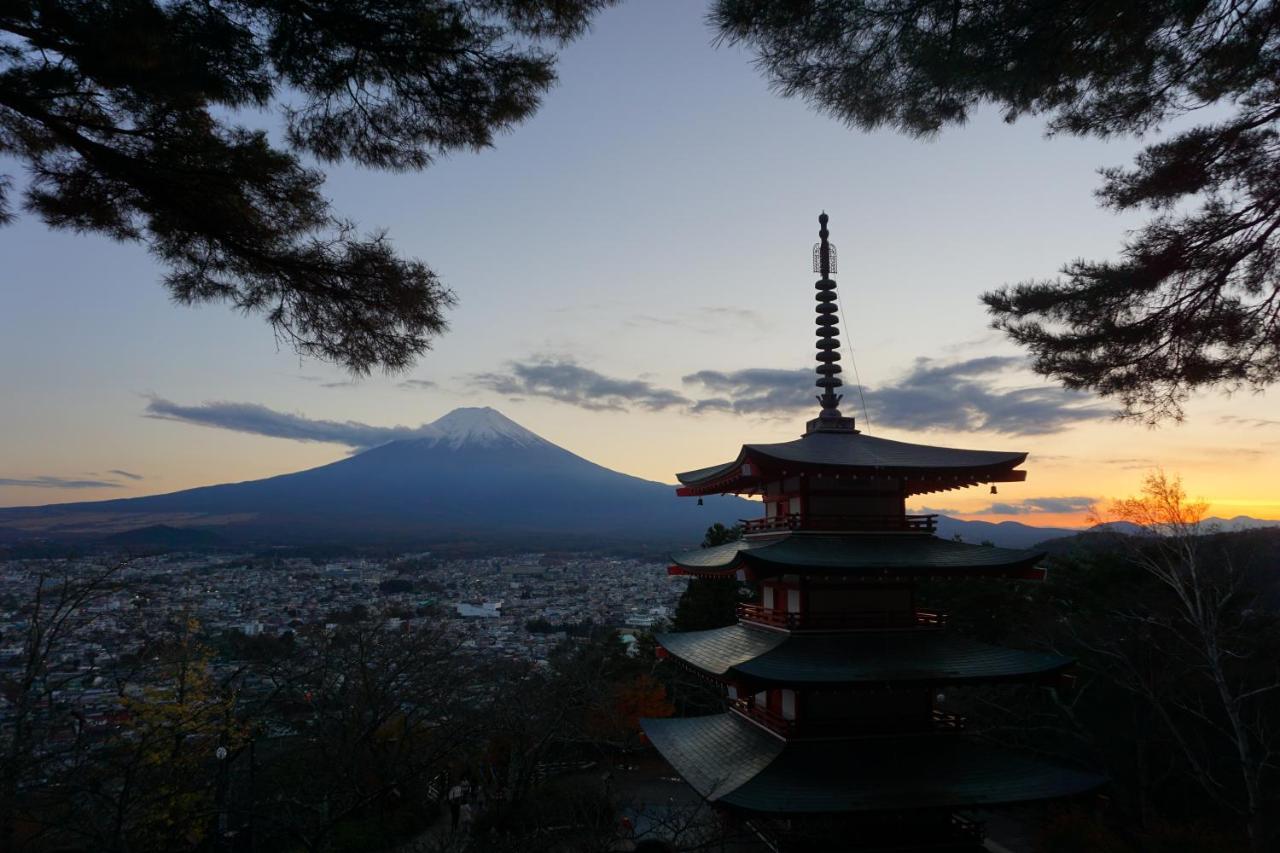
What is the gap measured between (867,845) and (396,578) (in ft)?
207

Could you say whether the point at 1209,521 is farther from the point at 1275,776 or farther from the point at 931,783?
the point at 931,783

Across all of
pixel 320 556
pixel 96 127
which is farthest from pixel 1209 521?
pixel 320 556

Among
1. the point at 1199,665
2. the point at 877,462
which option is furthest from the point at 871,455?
the point at 1199,665

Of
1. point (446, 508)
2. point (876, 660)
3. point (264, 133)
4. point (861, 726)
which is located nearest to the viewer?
point (264, 133)

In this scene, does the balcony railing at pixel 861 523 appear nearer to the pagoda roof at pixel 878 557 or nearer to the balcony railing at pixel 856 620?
the pagoda roof at pixel 878 557

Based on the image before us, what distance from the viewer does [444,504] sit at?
451 feet

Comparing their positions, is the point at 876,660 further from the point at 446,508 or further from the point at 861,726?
the point at 446,508

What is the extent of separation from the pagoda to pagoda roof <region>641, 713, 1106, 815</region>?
0.08 ft

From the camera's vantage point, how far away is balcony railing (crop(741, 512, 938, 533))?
37.3ft

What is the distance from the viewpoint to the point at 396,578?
220 ft

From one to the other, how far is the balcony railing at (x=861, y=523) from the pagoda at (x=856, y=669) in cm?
2

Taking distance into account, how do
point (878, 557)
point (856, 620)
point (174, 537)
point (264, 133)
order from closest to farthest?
point (264, 133) → point (878, 557) → point (856, 620) → point (174, 537)

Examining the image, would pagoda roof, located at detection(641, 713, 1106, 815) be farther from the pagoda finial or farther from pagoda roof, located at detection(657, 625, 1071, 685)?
the pagoda finial

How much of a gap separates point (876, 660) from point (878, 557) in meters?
1.44
